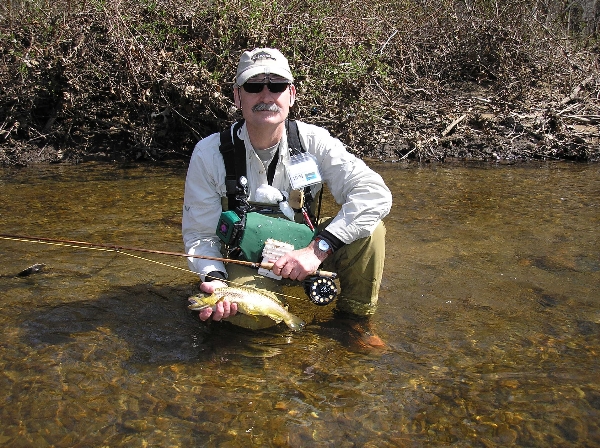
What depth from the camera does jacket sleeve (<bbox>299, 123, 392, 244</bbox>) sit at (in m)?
4.09

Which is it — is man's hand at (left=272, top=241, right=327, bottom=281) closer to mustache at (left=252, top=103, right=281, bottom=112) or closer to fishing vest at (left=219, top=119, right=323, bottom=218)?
fishing vest at (left=219, top=119, right=323, bottom=218)

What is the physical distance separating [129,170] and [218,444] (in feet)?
24.1

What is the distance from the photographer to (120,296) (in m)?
4.88

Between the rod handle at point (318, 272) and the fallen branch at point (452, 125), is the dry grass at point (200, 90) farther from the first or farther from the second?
the rod handle at point (318, 272)

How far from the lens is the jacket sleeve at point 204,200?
426cm

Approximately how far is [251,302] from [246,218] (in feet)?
1.91

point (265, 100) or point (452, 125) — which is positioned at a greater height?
point (265, 100)

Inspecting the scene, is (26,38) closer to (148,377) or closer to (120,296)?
(120,296)

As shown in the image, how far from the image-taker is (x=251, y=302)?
12.7 ft

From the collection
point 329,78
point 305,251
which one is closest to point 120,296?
point 305,251

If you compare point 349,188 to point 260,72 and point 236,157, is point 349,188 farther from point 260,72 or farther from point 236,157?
point 260,72

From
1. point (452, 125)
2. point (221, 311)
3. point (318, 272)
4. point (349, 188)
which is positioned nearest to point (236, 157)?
point (349, 188)

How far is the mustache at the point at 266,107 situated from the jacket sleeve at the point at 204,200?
0.41 meters

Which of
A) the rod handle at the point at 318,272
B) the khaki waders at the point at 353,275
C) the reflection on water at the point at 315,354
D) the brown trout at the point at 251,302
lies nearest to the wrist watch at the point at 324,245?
the rod handle at the point at 318,272
